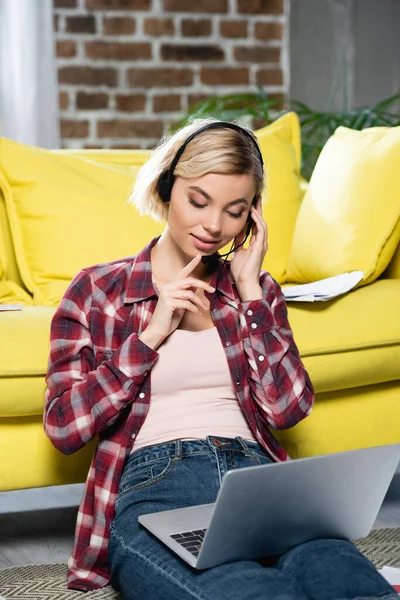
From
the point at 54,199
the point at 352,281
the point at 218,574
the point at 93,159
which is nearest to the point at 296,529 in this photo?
the point at 218,574

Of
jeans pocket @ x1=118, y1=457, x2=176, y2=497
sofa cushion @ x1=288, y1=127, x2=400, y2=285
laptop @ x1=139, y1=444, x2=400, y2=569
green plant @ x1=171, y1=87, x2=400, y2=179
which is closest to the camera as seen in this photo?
laptop @ x1=139, y1=444, x2=400, y2=569

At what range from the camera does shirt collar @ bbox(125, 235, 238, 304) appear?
62.9 inches

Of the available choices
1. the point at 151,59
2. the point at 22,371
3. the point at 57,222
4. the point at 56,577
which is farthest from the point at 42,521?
the point at 151,59

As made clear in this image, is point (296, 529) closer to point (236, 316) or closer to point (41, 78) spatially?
point (236, 316)

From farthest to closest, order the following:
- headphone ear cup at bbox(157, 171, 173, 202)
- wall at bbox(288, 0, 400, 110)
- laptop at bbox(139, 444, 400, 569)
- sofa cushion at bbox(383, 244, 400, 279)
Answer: wall at bbox(288, 0, 400, 110) → sofa cushion at bbox(383, 244, 400, 279) → headphone ear cup at bbox(157, 171, 173, 202) → laptop at bbox(139, 444, 400, 569)

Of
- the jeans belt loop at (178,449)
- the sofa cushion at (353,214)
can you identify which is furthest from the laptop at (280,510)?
the sofa cushion at (353,214)

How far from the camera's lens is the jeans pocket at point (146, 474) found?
146cm

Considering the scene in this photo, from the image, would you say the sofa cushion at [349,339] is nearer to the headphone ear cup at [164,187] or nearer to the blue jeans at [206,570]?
the blue jeans at [206,570]

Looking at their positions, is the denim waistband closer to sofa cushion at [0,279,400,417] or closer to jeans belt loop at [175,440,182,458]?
jeans belt loop at [175,440,182,458]

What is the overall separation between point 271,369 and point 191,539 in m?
0.39

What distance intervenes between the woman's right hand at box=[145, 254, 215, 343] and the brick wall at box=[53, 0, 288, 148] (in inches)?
92.1

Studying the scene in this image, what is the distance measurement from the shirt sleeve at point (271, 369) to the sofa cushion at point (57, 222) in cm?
80

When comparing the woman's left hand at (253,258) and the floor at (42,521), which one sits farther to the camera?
the floor at (42,521)

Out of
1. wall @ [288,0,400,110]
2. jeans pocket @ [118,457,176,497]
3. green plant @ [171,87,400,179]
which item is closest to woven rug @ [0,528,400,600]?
jeans pocket @ [118,457,176,497]
